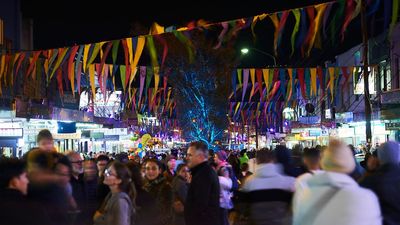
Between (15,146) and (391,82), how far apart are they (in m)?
19.7

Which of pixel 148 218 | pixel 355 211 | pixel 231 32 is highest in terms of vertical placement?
pixel 231 32

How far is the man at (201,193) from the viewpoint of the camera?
309 inches

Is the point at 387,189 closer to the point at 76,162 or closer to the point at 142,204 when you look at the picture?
the point at 142,204

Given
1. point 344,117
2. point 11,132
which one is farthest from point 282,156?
point 344,117

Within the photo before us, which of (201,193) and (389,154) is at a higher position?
(389,154)

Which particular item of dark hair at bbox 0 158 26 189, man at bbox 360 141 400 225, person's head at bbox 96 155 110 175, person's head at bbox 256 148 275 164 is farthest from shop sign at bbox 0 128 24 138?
dark hair at bbox 0 158 26 189

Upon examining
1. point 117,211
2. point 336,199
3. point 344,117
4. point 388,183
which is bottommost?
point 117,211

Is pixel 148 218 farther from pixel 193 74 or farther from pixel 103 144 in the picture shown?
pixel 103 144

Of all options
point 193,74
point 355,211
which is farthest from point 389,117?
point 355,211

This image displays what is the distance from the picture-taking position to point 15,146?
95.1 ft

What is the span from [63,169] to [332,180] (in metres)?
3.66

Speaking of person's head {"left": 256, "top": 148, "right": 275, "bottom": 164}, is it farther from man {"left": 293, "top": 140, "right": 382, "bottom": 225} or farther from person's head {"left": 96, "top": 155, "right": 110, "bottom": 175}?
person's head {"left": 96, "top": 155, "right": 110, "bottom": 175}

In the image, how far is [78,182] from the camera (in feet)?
30.2

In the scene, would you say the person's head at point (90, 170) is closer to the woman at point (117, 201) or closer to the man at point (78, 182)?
the man at point (78, 182)
